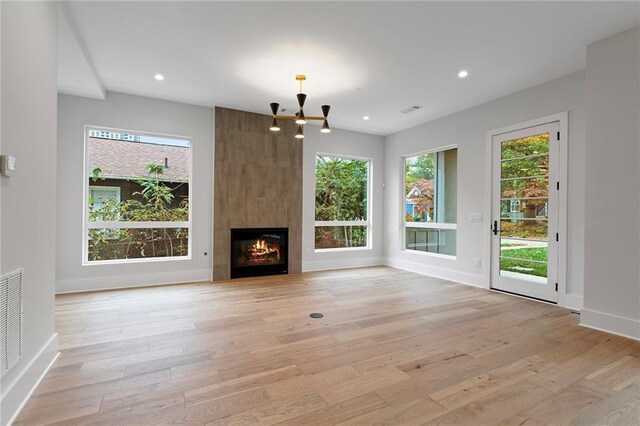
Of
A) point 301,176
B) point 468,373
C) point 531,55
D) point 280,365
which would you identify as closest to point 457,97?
point 531,55

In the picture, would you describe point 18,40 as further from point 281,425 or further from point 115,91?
point 115,91

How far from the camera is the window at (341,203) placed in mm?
6527

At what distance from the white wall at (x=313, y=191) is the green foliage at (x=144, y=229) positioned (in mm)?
2232

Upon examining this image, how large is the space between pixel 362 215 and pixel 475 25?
450 cm

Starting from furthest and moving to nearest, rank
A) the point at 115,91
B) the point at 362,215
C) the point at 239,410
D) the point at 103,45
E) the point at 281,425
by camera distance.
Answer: the point at 362,215, the point at 115,91, the point at 103,45, the point at 239,410, the point at 281,425

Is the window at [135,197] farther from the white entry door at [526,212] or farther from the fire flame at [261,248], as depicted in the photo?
the white entry door at [526,212]

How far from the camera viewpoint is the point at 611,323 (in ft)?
10.1

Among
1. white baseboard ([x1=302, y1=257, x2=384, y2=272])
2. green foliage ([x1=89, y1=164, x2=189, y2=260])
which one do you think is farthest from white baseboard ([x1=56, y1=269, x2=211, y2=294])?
white baseboard ([x1=302, y1=257, x2=384, y2=272])

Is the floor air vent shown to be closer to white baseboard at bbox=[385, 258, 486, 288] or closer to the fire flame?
the fire flame

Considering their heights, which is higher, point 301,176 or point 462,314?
point 301,176

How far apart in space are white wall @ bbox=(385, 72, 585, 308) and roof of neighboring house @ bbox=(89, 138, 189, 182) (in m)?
4.22

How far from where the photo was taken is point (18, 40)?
1843 millimetres

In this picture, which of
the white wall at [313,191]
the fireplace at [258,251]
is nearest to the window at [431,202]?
the white wall at [313,191]

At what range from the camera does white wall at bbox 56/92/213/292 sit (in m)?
4.47
